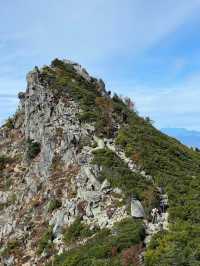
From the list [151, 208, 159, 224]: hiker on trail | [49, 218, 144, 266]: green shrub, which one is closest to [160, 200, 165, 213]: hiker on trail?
[151, 208, 159, 224]: hiker on trail

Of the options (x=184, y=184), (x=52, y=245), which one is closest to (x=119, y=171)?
(x=184, y=184)

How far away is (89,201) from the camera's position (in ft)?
124

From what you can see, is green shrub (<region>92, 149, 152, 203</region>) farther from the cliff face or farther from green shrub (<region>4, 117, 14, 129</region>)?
green shrub (<region>4, 117, 14, 129</region>)

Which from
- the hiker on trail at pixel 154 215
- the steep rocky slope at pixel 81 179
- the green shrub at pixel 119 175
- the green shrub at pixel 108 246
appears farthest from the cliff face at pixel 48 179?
the hiker on trail at pixel 154 215

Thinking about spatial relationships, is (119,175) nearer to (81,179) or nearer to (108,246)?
(81,179)

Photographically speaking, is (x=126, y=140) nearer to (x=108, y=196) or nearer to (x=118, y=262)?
(x=108, y=196)

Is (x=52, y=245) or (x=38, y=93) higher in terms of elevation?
(x=38, y=93)

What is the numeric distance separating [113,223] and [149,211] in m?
2.77

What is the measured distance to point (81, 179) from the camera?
135ft

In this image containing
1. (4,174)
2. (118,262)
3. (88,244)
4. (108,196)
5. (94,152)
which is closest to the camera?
(118,262)

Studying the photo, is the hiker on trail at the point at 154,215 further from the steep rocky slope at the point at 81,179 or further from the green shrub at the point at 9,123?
the green shrub at the point at 9,123

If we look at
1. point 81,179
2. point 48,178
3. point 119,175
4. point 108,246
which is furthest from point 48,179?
point 108,246

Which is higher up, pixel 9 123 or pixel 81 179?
pixel 9 123

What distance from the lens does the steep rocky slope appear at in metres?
32.2
